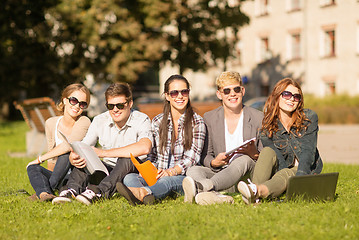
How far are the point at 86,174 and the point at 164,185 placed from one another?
0.94m

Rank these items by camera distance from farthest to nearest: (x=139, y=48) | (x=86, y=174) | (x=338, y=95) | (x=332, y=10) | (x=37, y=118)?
(x=332, y=10) < (x=338, y=95) < (x=139, y=48) < (x=37, y=118) < (x=86, y=174)

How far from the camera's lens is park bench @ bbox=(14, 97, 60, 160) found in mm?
9734

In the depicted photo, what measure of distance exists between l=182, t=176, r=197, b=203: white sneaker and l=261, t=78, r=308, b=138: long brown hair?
40.0 inches

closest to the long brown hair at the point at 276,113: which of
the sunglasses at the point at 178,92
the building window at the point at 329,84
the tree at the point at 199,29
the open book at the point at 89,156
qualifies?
the sunglasses at the point at 178,92

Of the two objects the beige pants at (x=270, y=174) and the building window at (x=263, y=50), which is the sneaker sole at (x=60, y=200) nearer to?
the beige pants at (x=270, y=174)

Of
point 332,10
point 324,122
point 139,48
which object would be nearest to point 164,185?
point 139,48

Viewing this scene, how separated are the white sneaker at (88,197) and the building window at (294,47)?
31132 millimetres

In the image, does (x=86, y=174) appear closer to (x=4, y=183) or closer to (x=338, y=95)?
(x=4, y=183)

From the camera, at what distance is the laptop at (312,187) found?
16.2ft

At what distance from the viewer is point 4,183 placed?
279 inches

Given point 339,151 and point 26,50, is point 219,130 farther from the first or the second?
point 26,50

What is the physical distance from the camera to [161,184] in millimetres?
5461

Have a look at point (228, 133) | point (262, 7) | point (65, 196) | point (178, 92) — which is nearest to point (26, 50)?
point (178, 92)

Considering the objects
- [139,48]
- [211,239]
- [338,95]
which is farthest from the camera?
[338,95]
